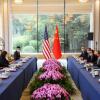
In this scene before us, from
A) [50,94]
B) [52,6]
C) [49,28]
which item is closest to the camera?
[50,94]

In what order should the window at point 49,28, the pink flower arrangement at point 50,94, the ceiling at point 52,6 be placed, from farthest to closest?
the window at point 49,28
the ceiling at point 52,6
the pink flower arrangement at point 50,94

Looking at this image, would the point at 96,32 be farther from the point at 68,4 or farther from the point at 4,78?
the point at 4,78

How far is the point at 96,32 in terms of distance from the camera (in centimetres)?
1659

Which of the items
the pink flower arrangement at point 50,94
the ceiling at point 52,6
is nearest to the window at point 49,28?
the ceiling at point 52,6

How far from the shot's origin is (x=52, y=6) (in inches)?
658

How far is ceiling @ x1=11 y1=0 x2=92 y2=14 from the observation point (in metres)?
16.6

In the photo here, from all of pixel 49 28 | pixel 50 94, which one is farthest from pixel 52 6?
pixel 50 94

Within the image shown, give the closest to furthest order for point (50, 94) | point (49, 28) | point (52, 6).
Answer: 1. point (50, 94)
2. point (52, 6)
3. point (49, 28)

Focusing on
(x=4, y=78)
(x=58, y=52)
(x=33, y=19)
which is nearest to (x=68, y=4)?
(x=33, y=19)

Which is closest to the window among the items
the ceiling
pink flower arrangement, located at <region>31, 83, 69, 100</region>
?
the ceiling

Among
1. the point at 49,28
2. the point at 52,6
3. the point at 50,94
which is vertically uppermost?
the point at 52,6

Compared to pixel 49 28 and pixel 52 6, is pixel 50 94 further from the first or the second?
pixel 49 28

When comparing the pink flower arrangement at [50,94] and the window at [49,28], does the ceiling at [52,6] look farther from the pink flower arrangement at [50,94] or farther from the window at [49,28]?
the pink flower arrangement at [50,94]

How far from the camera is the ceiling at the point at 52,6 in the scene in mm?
16594
